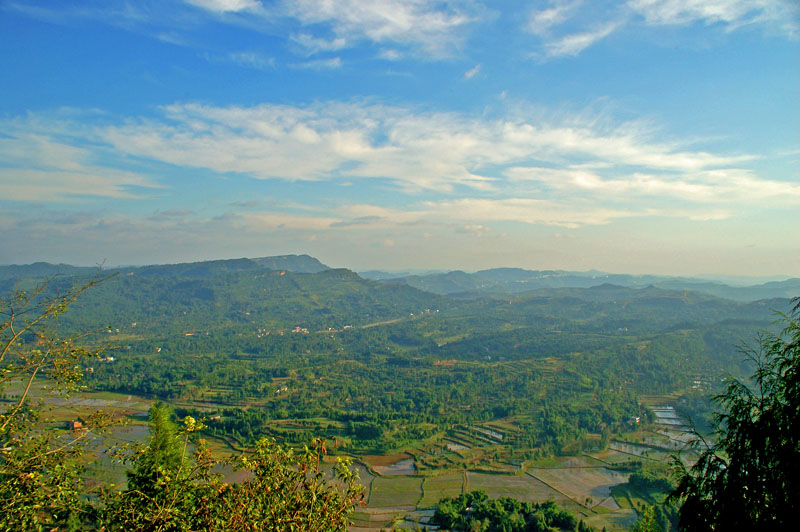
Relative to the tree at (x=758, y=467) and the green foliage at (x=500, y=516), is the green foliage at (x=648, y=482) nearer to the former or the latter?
the green foliage at (x=500, y=516)

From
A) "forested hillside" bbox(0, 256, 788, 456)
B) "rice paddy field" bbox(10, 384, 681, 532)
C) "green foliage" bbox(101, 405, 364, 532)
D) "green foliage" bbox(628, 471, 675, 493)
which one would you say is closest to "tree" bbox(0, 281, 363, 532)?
"green foliage" bbox(101, 405, 364, 532)

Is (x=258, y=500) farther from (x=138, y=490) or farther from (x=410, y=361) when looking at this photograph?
(x=410, y=361)

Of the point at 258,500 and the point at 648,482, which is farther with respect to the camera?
the point at 648,482

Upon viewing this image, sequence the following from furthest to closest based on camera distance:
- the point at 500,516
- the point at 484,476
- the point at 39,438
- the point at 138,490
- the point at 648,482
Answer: the point at 484,476 < the point at 648,482 < the point at 500,516 < the point at 39,438 < the point at 138,490

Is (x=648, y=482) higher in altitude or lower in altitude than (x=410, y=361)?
higher

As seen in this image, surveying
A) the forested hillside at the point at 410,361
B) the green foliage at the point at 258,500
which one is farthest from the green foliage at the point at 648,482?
the green foliage at the point at 258,500

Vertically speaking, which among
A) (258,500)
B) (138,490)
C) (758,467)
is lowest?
(138,490)

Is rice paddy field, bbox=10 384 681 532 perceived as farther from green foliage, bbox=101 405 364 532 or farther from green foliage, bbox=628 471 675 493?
green foliage, bbox=101 405 364 532

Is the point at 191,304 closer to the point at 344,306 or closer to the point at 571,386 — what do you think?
the point at 344,306

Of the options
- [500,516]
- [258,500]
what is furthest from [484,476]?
[258,500]

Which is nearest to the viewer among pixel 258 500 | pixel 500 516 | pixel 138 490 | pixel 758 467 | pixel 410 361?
pixel 258 500
